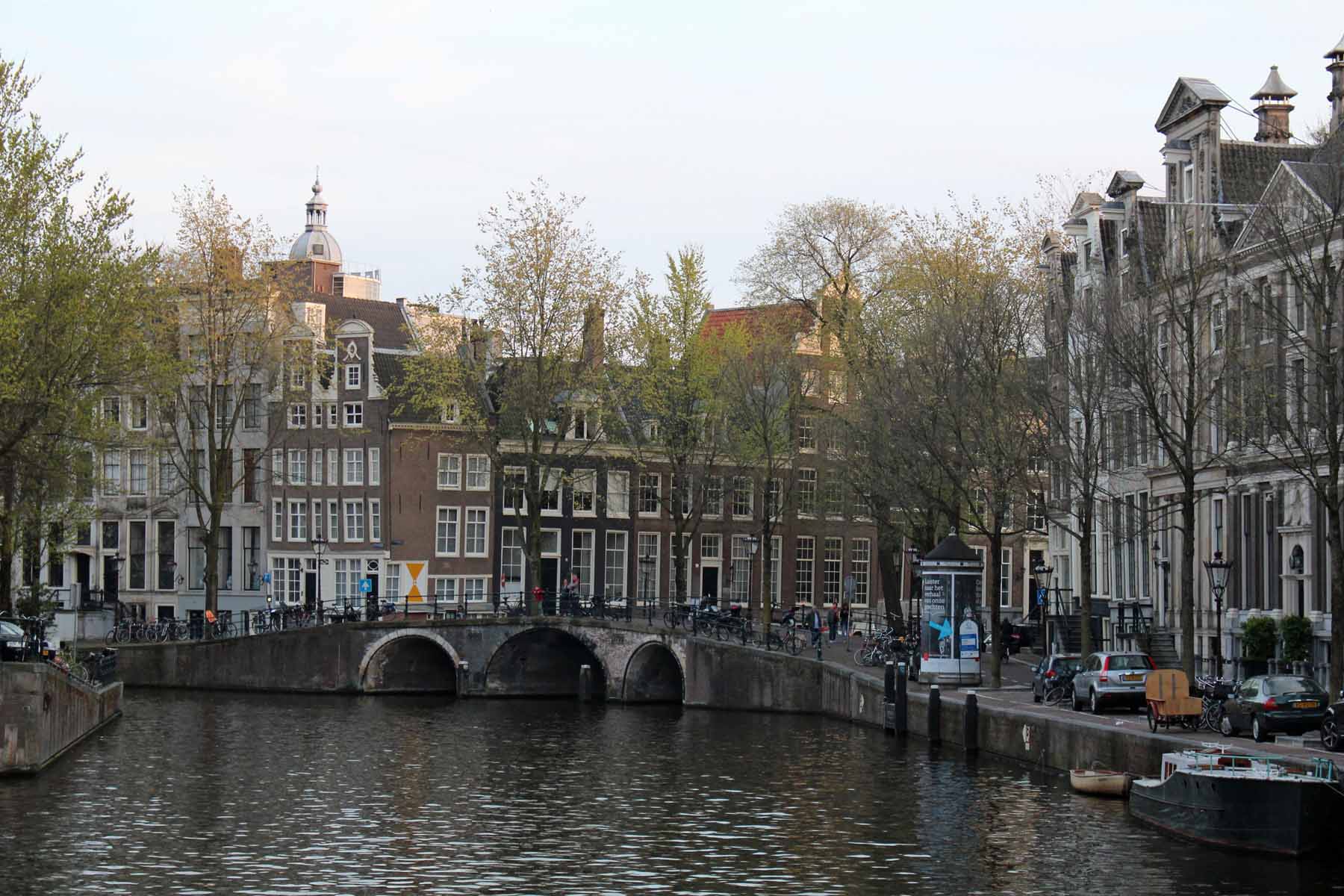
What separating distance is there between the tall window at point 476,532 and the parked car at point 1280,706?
49574 millimetres

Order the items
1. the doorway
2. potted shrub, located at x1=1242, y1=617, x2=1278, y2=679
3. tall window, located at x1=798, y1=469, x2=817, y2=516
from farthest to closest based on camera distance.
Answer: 1. the doorway
2. tall window, located at x1=798, y1=469, x2=817, y2=516
3. potted shrub, located at x1=1242, y1=617, x2=1278, y2=679

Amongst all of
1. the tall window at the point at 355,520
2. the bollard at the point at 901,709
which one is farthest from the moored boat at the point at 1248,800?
the tall window at the point at 355,520

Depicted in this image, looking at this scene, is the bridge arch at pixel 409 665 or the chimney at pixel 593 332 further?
the bridge arch at pixel 409 665

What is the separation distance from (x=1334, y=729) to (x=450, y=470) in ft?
174

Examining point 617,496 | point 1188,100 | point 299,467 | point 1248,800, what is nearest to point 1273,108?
point 1188,100

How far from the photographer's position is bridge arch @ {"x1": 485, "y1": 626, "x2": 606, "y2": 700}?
72000 millimetres

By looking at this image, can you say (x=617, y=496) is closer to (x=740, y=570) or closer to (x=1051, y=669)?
(x=740, y=570)

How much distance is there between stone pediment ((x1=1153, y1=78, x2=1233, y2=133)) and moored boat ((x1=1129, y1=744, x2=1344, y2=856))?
25164 mm

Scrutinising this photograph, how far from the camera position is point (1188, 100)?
182 ft

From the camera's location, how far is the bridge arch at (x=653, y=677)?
2717 inches

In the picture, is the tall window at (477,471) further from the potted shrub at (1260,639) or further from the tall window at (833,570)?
the potted shrub at (1260,639)

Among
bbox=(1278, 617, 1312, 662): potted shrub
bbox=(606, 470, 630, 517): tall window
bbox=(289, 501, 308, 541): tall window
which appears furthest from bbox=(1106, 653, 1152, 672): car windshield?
bbox=(289, 501, 308, 541): tall window

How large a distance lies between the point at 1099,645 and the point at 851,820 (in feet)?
92.9

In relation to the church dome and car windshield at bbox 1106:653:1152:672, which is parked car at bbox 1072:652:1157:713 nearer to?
car windshield at bbox 1106:653:1152:672
